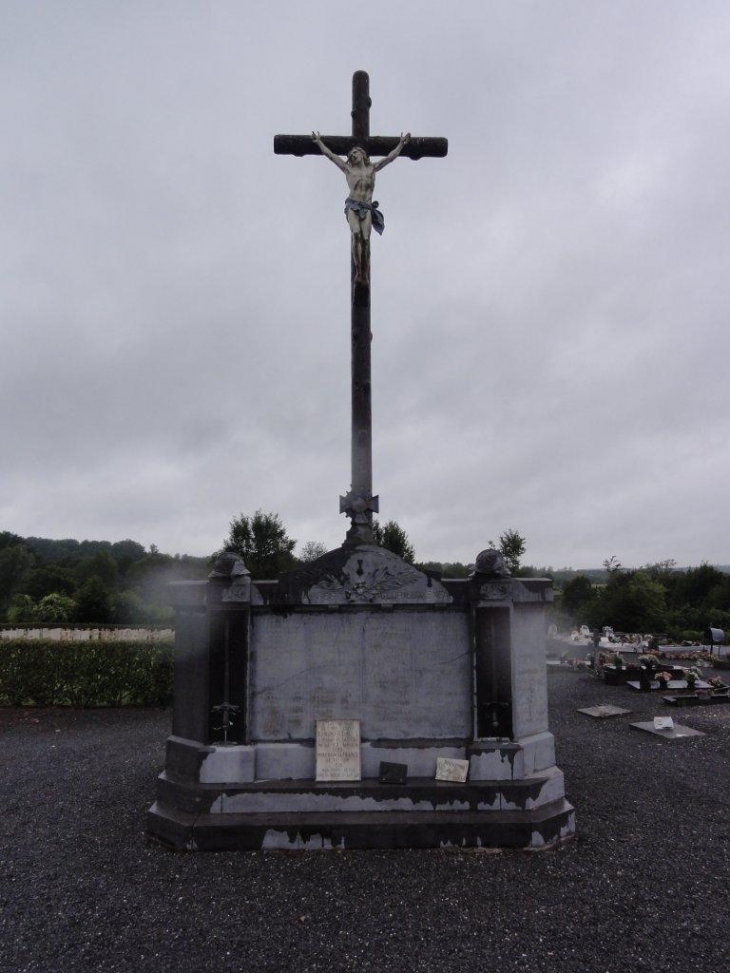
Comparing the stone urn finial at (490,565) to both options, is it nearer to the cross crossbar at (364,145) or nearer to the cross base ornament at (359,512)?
the cross base ornament at (359,512)

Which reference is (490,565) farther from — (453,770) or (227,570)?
(227,570)

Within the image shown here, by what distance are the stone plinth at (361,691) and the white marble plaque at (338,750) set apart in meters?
0.10

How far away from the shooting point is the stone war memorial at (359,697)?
600cm

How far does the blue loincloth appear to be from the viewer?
7.43 metres

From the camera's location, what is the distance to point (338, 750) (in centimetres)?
623

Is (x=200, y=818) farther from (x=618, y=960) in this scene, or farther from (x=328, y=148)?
(x=328, y=148)

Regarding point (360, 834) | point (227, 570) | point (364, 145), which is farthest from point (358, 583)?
point (364, 145)

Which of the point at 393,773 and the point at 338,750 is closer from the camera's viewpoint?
the point at 393,773

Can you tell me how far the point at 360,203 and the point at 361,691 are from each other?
5.87 metres

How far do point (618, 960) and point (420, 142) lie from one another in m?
8.91

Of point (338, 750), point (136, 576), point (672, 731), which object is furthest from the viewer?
point (136, 576)

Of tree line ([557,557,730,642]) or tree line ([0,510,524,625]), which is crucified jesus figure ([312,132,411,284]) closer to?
tree line ([0,510,524,625])

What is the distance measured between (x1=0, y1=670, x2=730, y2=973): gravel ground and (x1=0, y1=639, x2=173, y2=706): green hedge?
6.30 m

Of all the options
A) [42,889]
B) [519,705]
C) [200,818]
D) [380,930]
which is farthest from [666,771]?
[42,889]
